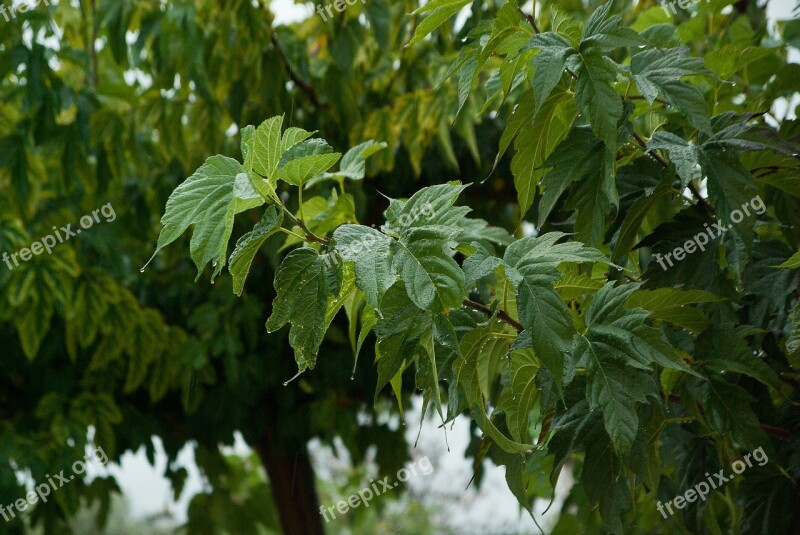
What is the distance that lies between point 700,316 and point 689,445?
177 mm

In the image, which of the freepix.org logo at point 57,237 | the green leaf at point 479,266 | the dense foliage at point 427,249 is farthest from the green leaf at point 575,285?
the freepix.org logo at point 57,237

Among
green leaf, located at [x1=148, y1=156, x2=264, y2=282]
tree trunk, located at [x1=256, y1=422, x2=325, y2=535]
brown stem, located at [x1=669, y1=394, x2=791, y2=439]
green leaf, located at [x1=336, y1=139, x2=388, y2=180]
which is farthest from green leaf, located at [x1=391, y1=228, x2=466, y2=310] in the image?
tree trunk, located at [x1=256, y1=422, x2=325, y2=535]

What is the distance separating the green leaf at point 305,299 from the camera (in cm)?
67

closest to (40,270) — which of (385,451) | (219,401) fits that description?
(219,401)

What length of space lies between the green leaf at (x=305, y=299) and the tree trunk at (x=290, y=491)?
133 centimetres

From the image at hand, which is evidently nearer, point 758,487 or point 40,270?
point 758,487

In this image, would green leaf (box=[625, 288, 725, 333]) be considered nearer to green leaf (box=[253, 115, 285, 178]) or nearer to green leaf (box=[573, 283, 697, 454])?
green leaf (box=[573, 283, 697, 454])

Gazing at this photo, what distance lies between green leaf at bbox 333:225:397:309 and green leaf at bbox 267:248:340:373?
0.10ft

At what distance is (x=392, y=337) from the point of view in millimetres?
668

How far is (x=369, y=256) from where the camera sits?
64 centimetres

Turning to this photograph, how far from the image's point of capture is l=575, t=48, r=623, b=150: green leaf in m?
0.70

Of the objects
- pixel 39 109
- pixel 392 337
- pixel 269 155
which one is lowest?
pixel 392 337

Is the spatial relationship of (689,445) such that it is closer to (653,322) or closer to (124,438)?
(653,322)

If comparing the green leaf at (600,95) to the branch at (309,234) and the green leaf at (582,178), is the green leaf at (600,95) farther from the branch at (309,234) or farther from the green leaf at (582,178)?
the branch at (309,234)
